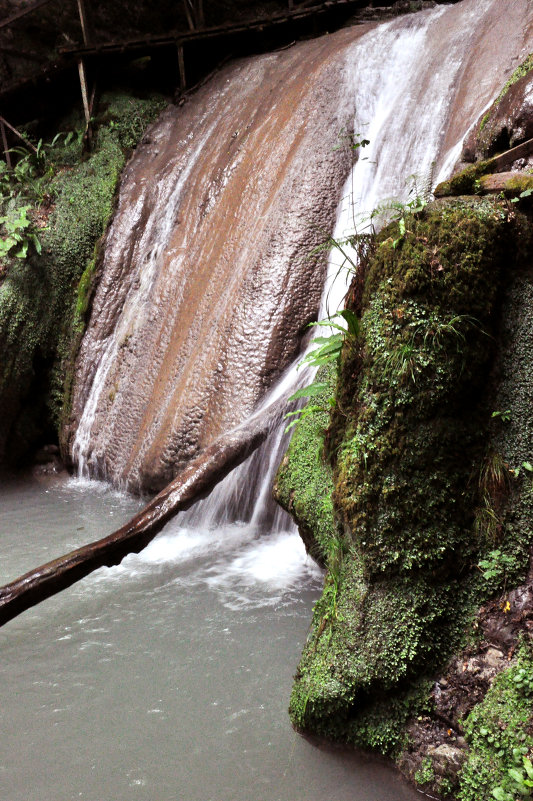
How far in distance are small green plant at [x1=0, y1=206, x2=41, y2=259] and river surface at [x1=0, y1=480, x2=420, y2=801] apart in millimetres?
4427

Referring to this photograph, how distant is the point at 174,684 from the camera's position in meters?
3.29

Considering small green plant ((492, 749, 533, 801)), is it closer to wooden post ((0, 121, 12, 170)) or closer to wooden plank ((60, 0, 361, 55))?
wooden plank ((60, 0, 361, 55))

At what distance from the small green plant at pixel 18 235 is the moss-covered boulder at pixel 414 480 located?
6.53m

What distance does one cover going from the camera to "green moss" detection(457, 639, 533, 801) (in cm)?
216

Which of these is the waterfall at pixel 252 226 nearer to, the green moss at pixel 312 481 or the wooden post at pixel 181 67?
the green moss at pixel 312 481

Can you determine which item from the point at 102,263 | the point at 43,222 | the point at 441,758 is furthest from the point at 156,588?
the point at 43,222

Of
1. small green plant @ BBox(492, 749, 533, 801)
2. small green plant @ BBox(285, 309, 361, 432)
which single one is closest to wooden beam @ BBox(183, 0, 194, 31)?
small green plant @ BBox(285, 309, 361, 432)

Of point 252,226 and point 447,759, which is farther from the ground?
point 252,226

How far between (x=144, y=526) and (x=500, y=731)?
8.06 ft

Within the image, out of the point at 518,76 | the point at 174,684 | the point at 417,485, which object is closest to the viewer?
the point at 417,485

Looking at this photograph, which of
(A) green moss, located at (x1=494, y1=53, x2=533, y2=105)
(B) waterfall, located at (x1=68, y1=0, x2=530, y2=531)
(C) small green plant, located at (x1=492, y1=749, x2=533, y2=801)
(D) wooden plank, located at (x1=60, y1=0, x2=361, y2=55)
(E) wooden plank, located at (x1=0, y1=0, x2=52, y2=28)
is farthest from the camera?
(E) wooden plank, located at (x1=0, y1=0, x2=52, y2=28)

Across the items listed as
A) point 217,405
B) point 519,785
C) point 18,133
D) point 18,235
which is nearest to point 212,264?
point 217,405

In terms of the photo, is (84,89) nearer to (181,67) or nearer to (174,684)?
→ (181,67)

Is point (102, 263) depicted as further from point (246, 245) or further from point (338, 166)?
point (338, 166)
